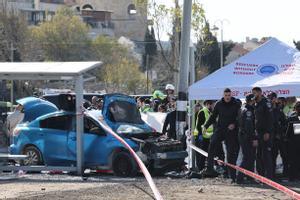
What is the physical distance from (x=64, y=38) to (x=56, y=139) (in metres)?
79.7

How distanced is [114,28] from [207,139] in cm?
12943

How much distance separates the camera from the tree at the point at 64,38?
9388 centimetres

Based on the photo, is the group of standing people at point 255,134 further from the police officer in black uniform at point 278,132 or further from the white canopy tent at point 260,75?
the white canopy tent at point 260,75

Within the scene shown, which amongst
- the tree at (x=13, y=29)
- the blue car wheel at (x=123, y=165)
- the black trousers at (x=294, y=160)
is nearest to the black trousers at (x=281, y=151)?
the black trousers at (x=294, y=160)

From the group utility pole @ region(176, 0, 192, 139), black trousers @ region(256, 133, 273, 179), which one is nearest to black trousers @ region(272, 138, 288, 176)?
black trousers @ region(256, 133, 273, 179)

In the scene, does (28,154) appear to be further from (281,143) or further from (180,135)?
(281,143)

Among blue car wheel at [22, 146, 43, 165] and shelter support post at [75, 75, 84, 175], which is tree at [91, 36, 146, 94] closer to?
blue car wheel at [22, 146, 43, 165]

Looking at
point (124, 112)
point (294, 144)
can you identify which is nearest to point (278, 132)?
point (294, 144)

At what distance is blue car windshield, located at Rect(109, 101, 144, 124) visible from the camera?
690 inches

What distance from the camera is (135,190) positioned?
45.2 ft

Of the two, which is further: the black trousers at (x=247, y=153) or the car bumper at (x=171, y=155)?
the car bumper at (x=171, y=155)

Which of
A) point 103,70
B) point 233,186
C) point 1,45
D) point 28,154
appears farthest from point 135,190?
point 103,70

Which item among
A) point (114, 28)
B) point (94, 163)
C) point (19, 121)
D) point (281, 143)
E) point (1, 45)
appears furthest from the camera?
point (114, 28)

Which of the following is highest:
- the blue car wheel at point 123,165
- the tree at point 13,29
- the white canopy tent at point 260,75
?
the tree at point 13,29
